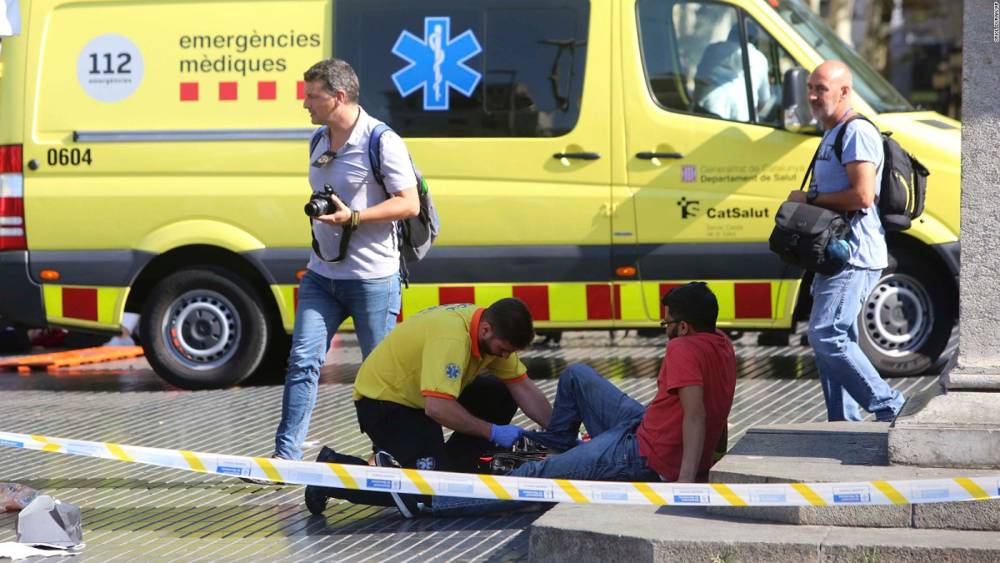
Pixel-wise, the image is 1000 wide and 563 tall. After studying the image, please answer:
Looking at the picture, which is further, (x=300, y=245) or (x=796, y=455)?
(x=300, y=245)

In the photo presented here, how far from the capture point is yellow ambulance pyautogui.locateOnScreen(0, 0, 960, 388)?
888cm

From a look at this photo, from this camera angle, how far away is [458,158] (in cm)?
901

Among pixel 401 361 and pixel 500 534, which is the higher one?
pixel 401 361

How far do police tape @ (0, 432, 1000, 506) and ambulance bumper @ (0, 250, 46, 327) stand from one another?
3.51 meters

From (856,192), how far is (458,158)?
10.3ft

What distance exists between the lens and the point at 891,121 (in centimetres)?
890

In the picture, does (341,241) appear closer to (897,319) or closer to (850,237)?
(850,237)

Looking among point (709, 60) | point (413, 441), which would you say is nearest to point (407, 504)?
point (413, 441)

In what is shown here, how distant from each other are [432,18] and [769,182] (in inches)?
80.9

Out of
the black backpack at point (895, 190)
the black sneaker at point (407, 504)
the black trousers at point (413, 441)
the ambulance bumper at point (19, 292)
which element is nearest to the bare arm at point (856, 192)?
the black backpack at point (895, 190)

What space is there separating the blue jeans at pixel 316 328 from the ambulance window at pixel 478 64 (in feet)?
8.21

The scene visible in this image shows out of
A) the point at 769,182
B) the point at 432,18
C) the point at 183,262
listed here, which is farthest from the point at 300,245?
the point at 769,182

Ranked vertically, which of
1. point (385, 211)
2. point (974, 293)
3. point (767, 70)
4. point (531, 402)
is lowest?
point (531, 402)

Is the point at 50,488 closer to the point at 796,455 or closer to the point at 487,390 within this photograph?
the point at 487,390
